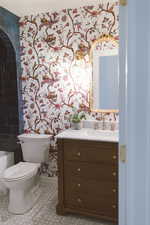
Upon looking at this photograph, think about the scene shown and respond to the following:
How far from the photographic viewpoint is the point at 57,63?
286 cm

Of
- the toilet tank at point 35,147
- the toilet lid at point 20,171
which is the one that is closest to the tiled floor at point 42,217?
the toilet lid at point 20,171

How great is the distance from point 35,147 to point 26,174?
0.49 meters


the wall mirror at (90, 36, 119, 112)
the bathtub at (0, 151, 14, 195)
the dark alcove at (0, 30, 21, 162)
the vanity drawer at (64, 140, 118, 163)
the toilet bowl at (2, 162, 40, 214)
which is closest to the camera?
the vanity drawer at (64, 140, 118, 163)

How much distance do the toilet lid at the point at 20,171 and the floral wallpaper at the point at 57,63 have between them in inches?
18.3

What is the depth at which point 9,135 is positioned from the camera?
3082 mm

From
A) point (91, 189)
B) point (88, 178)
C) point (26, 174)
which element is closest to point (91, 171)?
point (88, 178)

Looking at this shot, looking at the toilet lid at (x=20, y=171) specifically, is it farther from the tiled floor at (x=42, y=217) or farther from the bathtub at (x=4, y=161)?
the tiled floor at (x=42, y=217)

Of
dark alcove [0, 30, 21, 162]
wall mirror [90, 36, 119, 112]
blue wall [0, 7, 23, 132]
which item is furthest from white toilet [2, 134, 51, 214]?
wall mirror [90, 36, 119, 112]

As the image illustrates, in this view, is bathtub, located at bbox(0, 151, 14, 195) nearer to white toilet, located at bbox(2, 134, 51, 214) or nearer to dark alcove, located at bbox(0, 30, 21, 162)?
dark alcove, located at bbox(0, 30, 21, 162)

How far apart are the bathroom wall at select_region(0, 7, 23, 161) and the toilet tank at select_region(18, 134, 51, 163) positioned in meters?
0.23

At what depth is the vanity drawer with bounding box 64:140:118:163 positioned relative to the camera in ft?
6.95

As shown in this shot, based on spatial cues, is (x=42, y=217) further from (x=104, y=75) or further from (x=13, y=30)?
(x=13, y=30)

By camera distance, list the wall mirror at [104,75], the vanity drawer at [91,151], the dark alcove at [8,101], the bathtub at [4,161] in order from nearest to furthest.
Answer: the vanity drawer at [91,151] → the wall mirror at [104,75] → the bathtub at [4,161] → the dark alcove at [8,101]

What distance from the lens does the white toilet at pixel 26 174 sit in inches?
92.6
